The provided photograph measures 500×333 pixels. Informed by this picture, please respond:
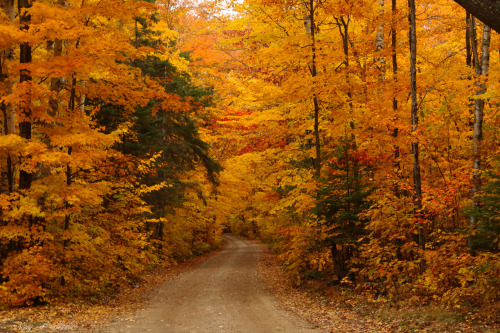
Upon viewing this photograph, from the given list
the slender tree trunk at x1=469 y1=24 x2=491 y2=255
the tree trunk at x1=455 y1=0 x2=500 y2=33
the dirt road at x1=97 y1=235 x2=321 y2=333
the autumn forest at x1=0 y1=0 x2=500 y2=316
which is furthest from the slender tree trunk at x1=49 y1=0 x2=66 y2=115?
the slender tree trunk at x1=469 y1=24 x2=491 y2=255

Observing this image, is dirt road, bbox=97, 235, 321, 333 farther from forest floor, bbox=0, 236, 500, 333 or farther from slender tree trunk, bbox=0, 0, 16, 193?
slender tree trunk, bbox=0, 0, 16, 193

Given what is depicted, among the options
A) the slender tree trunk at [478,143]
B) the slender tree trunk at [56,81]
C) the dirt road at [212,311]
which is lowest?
the dirt road at [212,311]

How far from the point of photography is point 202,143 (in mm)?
24078

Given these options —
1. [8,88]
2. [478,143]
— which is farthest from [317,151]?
[8,88]

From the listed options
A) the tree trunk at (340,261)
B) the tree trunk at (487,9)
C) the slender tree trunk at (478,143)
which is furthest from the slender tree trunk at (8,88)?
the slender tree trunk at (478,143)

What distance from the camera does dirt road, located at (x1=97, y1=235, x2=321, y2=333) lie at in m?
8.98

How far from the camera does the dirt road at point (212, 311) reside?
8.98 m

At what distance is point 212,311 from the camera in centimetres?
1100

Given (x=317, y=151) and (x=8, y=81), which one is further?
(x=317, y=151)

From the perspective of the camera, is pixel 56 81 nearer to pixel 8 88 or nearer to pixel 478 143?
pixel 8 88

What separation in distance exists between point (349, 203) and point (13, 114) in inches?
396

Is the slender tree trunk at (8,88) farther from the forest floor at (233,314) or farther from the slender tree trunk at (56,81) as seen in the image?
the forest floor at (233,314)

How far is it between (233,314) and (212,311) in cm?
75

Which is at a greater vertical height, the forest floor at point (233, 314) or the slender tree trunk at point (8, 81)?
the slender tree trunk at point (8, 81)
